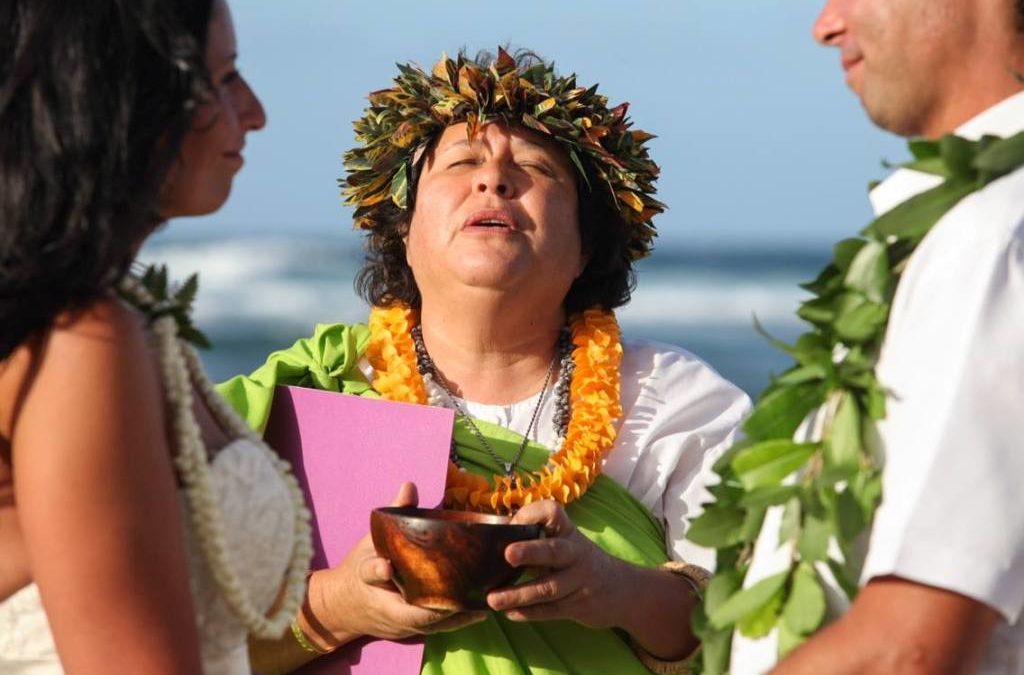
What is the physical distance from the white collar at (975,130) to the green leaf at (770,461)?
325 millimetres

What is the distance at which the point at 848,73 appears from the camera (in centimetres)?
229

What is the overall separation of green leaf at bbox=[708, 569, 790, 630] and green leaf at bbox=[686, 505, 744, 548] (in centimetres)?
9

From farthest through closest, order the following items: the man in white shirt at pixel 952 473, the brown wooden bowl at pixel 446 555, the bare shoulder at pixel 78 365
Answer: the brown wooden bowl at pixel 446 555 < the man in white shirt at pixel 952 473 < the bare shoulder at pixel 78 365

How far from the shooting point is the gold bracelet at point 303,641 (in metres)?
3.29

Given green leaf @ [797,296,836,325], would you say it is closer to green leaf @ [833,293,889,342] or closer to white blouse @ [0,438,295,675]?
green leaf @ [833,293,889,342]

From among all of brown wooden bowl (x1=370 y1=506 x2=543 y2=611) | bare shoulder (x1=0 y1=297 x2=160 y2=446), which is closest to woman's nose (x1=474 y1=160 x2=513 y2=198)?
brown wooden bowl (x1=370 y1=506 x2=543 y2=611)

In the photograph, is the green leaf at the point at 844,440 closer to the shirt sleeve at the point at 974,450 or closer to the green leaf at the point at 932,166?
the shirt sleeve at the point at 974,450

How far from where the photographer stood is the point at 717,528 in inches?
90.9

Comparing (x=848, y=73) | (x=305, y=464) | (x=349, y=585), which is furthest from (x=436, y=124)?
(x=848, y=73)

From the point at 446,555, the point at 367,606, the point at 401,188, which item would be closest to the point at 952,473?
the point at 446,555

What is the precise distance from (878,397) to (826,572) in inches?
9.4

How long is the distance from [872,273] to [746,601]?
440 millimetres

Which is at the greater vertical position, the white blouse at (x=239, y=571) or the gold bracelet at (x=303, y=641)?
the white blouse at (x=239, y=571)

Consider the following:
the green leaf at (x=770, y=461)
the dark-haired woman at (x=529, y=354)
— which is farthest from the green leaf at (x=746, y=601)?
the dark-haired woman at (x=529, y=354)
